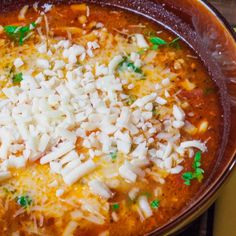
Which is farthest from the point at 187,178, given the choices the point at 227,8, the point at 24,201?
the point at 227,8

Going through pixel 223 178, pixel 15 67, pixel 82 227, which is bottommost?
pixel 82 227

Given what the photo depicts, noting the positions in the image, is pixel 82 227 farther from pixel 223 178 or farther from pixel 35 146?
pixel 223 178

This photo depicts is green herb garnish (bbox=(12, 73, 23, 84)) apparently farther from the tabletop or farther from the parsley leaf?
the tabletop

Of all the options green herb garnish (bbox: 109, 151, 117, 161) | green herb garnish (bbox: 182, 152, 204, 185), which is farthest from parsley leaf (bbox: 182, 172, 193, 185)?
green herb garnish (bbox: 109, 151, 117, 161)

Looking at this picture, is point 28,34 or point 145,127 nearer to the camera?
point 145,127

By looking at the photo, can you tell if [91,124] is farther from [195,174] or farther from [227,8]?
[227,8]

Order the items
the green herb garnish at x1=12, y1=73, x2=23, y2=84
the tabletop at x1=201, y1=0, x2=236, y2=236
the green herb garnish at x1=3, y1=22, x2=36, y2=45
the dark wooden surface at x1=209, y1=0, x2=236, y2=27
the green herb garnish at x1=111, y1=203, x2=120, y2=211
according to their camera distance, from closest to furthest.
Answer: the green herb garnish at x1=111, y1=203, x2=120, y2=211 → the tabletop at x1=201, y1=0, x2=236, y2=236 → the green herb garnish at x1=12, y1=73, x2=23, y2=84 → the green herb garnish at x1=3, y1=22, x2=36, y2=45 → the dark wooden surface at x1=209, y1=0, x2=236, y2=27

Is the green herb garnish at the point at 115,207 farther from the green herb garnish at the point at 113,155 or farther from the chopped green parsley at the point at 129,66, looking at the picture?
the chopped green parsley at the point at 129,66

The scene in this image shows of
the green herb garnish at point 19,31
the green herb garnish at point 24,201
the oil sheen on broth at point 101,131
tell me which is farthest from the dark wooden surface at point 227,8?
the green herb garnish at point 24,201

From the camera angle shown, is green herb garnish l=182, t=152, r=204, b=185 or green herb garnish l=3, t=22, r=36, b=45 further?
green herb garnish l=3, t=22, r=36, b=45

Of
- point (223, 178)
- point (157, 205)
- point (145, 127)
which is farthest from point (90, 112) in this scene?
point (223, 178)
